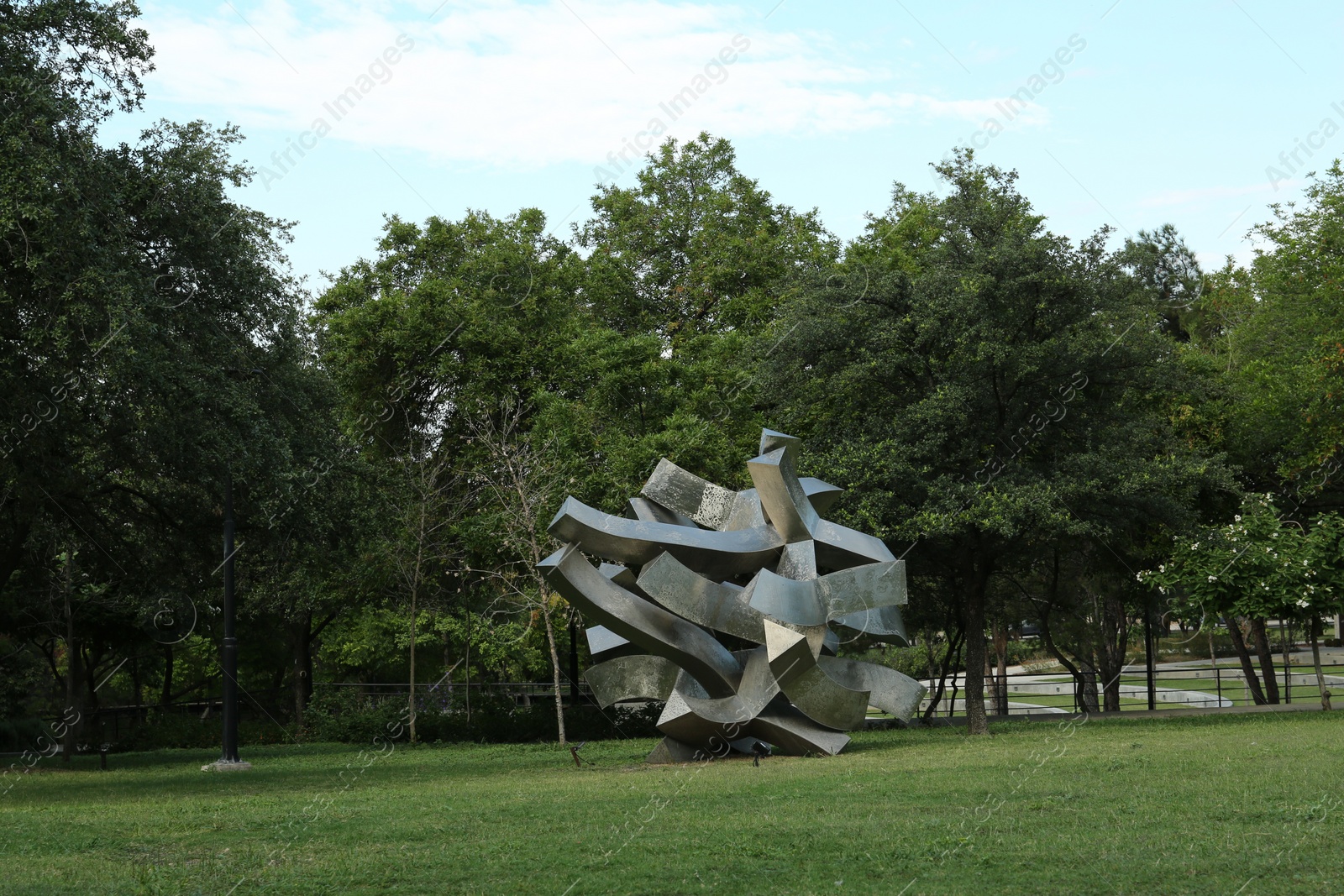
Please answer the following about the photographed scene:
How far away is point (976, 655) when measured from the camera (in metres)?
24.2

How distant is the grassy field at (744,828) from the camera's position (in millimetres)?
8188

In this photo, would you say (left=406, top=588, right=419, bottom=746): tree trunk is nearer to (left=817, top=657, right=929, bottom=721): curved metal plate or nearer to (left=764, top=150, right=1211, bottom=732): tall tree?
(left=764, top=150, right=1211, bottom=732): tall tree

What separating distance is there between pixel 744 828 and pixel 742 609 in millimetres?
7670

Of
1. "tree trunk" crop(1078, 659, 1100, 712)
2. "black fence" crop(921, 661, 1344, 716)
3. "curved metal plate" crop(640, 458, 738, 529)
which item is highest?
"curved metal plate" crop(640, 458, 738, 529)

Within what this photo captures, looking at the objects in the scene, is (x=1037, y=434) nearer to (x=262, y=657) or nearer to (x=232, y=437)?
(x=232, y=437)

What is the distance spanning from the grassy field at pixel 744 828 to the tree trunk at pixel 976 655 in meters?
5.44

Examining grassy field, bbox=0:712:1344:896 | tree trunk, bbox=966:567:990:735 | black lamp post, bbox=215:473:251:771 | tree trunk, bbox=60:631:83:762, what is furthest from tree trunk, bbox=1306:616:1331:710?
Result: tree trunk, bbox=60:631:83:762

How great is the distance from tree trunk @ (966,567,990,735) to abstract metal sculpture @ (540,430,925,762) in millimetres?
4657

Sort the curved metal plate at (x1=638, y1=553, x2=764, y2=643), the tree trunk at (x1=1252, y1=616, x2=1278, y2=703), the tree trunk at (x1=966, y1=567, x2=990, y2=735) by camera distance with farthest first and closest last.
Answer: the tree trunk at (x1=1252, y1=616, x2=1278, y2=703) → the tree trunk at (x1=966, y1=567, x2=990, y2=735) → the curved metal plate at (x1=638, y1=553, x2=764, y2=643)

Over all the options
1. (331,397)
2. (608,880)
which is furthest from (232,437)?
(608,880)

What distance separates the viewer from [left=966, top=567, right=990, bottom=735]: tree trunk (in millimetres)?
23984

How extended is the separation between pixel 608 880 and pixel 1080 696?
29647 millimetres

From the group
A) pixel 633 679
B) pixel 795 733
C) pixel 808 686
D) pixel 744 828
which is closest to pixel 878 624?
pixel 808 686

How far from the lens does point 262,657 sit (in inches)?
1417
